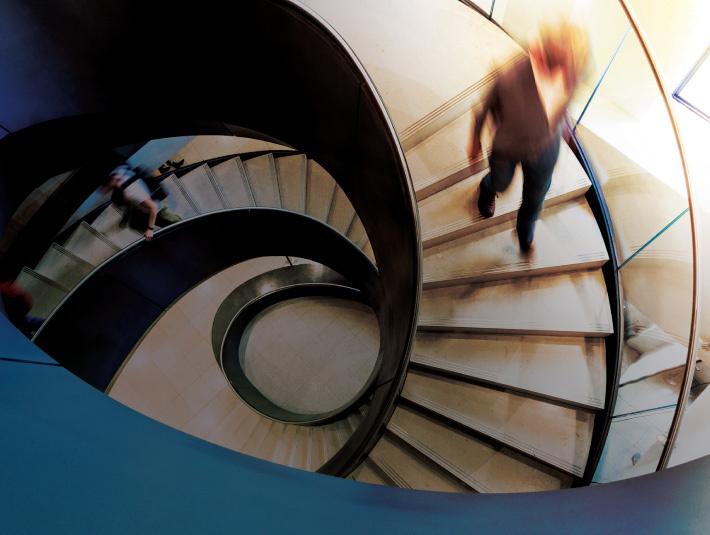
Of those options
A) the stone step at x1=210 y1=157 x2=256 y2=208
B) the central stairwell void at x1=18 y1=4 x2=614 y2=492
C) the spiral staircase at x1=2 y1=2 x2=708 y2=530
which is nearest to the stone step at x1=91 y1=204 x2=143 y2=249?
the central stairwell void at x1=18 y1=4 x2=614 y2=492

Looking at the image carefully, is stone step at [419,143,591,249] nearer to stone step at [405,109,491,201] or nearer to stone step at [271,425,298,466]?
stone step at [405,109,491,201]

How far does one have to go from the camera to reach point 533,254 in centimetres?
319

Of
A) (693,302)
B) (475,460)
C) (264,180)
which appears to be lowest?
(475,460)

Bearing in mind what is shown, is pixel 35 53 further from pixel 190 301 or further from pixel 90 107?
pixel 190 301

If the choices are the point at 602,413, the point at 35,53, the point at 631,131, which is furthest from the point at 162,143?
the point at 602,413

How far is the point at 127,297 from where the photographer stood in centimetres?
580

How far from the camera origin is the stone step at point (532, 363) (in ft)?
9.48

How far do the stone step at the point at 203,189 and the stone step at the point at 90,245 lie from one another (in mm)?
1267

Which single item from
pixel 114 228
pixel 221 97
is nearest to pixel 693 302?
pixel 221 97

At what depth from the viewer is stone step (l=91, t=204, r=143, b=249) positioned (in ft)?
18.2

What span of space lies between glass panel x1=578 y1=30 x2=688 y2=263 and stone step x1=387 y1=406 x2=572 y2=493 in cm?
173

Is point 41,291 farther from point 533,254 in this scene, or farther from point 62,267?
point 533,254

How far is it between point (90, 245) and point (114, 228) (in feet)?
1.28

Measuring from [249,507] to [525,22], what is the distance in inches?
160
